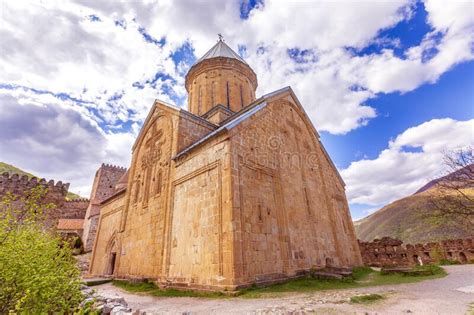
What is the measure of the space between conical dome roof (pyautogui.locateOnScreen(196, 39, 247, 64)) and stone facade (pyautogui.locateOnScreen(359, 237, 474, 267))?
18067mm

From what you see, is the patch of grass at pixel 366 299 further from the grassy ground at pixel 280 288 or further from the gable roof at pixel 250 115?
the gable roof at pixel 250 115

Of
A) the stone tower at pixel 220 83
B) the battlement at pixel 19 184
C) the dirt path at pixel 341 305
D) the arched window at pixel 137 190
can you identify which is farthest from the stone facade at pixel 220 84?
the dirt path at pixel 341 305

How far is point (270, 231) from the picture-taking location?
24.6 feet

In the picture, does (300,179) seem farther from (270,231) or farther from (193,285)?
(193,285)

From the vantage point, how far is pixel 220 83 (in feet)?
51.5

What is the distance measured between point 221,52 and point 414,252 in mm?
21201

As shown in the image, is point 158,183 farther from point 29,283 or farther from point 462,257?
point 462,257

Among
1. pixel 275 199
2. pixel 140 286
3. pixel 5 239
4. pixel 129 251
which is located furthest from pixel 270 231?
pixel 129 251

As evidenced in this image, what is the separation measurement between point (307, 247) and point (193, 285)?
487 centimetres

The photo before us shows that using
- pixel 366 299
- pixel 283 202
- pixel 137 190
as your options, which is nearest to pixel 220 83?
pixel 137 190

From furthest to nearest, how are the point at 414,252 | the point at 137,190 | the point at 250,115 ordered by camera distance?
1. the point at 414,252
2. the point at 137,190
3. the point at 250,115

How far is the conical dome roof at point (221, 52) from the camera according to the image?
55.5ft

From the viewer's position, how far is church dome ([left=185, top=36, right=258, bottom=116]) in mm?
15391

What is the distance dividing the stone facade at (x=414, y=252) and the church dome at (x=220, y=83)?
1497 centimetres
